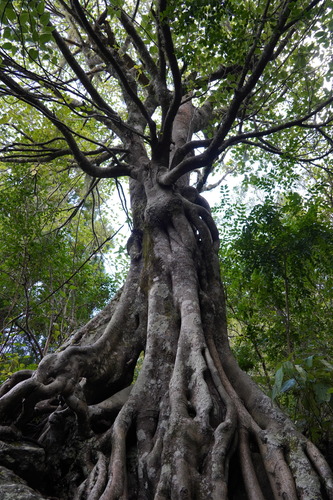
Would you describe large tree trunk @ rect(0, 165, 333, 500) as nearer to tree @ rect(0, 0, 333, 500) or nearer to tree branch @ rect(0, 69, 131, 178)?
tree @ rect(0, 0, 333, 500)

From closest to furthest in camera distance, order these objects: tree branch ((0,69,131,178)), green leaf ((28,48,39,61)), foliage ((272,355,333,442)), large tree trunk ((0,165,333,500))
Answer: large tree trunk ((0,165,333,500))
foliage ((272,355,333,442))
green leaf ((28,48,39,61))
tree branch ((0,69,131,178))

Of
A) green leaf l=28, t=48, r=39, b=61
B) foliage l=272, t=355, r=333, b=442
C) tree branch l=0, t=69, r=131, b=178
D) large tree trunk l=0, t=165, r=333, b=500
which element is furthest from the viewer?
tree branch l=0, t=69, r=131, b=178

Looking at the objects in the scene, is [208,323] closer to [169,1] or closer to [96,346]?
[96,346]

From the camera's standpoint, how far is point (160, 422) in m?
2.28

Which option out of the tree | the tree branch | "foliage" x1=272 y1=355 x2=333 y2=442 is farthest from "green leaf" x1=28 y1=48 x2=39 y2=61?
"foliage" x1=272 y1=355 x2=333 y2=442

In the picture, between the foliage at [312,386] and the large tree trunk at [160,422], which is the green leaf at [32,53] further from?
the foliage at [312,386]

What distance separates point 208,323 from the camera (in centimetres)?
314

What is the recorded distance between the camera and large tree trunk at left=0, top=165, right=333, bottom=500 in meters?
1.87

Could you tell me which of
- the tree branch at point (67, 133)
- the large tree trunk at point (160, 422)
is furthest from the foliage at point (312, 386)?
the tree branch at point (67, 133)

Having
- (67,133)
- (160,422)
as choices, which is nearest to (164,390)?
(160,422)

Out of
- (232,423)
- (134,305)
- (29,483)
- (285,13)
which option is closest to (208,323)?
(134,305)

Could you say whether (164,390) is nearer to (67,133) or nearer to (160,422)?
(160,422)

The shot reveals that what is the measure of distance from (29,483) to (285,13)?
3.50m

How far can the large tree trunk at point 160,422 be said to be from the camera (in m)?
1.87
